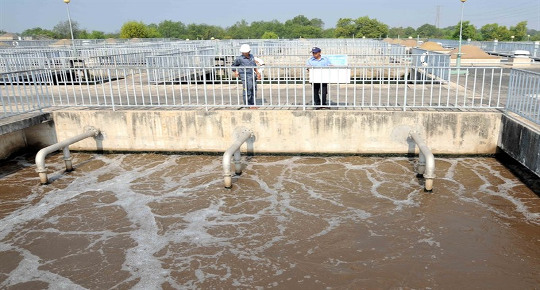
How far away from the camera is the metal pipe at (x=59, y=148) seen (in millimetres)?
7977

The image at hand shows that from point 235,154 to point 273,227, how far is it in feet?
8.01

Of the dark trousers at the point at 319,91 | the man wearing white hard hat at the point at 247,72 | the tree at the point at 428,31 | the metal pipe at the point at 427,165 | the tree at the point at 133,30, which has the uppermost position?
the tree at the point at 133,30

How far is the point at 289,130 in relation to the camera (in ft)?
31.0

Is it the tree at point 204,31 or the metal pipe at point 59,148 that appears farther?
the tree at point 204,31

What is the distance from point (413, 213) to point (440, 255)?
1.30 meters

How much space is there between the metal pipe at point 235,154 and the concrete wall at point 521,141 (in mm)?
5326

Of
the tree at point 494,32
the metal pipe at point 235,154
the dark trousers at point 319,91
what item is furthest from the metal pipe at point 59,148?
the tree at point 494,32

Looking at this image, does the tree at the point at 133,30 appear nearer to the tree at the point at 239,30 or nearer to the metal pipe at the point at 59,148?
Result: the tree at the point at 239,30

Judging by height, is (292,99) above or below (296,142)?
above

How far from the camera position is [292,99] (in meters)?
11.2

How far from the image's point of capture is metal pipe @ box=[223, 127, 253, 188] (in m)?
7.52

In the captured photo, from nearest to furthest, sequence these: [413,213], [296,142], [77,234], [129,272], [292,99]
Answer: [129,272] < [77,234] < [413,213] < [296,142] < [292,99]

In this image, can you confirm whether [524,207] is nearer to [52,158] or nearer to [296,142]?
[296,142]

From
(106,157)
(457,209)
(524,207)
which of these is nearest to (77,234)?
(106,157)
